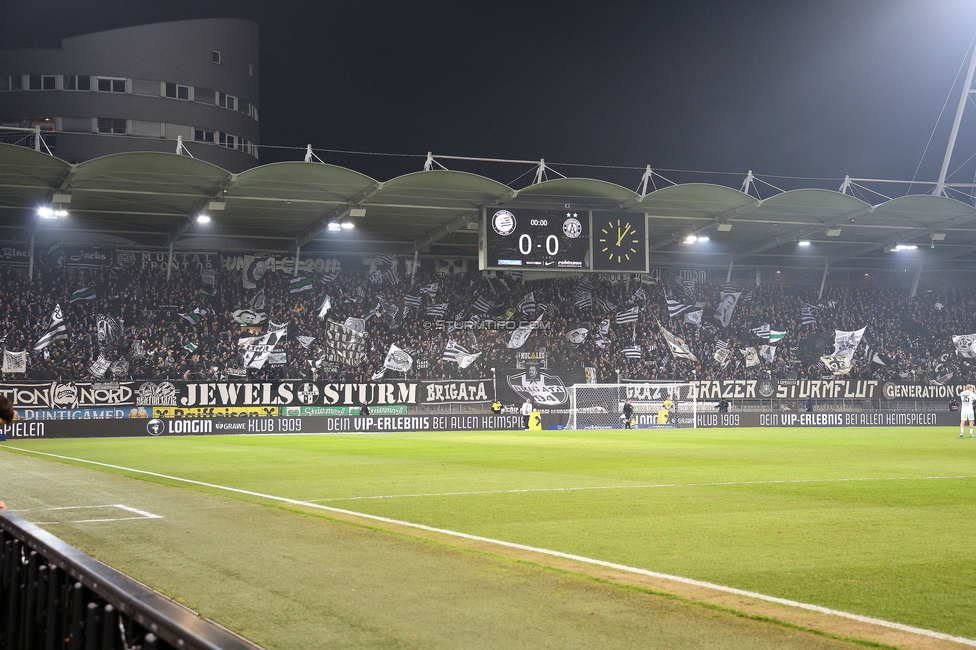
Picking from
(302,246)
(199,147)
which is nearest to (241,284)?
(302,246)

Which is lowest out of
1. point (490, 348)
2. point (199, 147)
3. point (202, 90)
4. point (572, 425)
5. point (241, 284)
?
point (572, 425)

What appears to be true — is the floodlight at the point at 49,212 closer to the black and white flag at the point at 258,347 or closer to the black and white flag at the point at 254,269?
the black and white flag at the point at 258,347

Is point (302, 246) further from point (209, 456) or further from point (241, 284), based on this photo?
point (209, 456)

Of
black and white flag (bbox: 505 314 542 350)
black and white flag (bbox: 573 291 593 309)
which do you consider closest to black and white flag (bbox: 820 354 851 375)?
black and white flag (bbox: 573 291 593 309)

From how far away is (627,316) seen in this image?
56.4 m

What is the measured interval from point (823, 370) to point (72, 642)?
5707 cm

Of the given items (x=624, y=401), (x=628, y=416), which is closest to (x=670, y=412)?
(x=624, y=401)

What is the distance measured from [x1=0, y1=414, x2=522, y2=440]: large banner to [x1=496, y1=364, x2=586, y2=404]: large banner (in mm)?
3107

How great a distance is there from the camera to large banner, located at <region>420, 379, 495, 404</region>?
4912cm

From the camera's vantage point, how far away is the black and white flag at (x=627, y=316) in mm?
56250

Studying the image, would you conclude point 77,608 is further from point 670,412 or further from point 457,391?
point 670,412

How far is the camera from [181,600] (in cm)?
689

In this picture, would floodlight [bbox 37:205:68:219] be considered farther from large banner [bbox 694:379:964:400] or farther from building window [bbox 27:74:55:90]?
large banner [bbox 694:379:964:400]

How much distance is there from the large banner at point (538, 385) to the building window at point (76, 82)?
3421 centimetres
